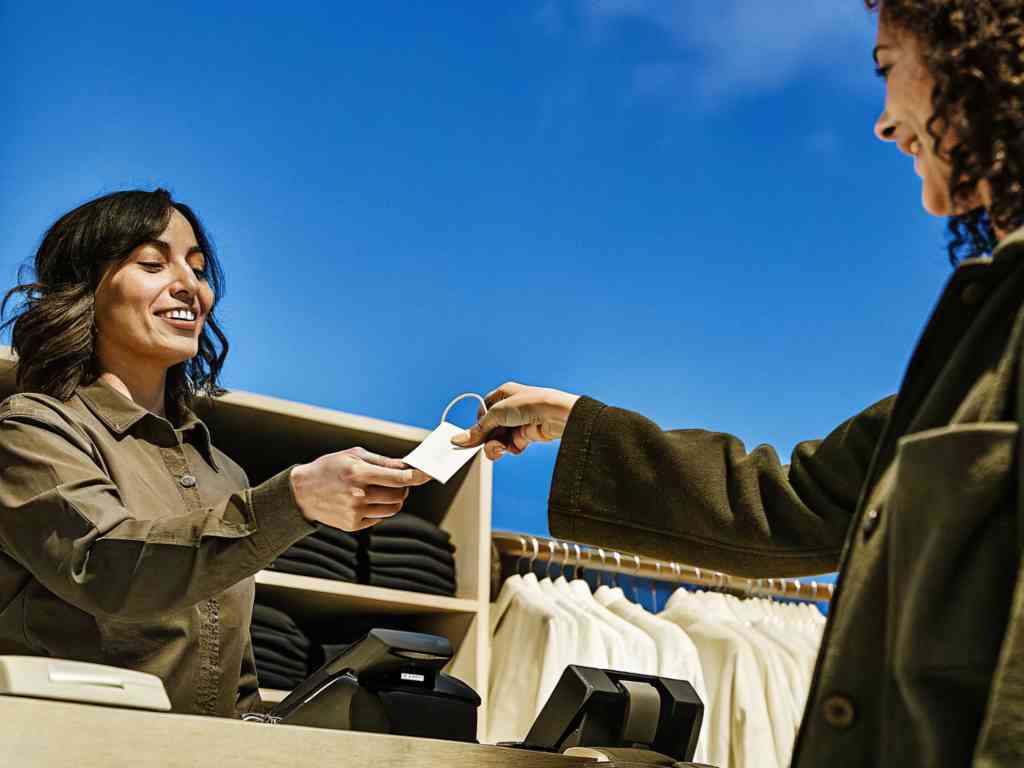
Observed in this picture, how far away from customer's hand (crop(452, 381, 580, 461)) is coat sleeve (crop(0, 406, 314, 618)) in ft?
1.08

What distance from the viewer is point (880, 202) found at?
5141 mm

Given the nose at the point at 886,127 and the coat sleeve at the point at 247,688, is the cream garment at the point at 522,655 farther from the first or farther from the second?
the nose at the point at 886,127

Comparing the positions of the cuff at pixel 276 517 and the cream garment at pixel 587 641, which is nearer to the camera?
the cuff at pixel 276 517

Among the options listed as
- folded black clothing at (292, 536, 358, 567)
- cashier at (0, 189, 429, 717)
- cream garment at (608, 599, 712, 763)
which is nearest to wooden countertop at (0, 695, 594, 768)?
cashier at (0, 189, 429, 717)

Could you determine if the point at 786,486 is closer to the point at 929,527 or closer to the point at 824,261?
the point at 929,527

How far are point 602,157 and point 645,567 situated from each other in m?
1.77

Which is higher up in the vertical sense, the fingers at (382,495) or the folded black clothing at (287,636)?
the fingers at (382,495)

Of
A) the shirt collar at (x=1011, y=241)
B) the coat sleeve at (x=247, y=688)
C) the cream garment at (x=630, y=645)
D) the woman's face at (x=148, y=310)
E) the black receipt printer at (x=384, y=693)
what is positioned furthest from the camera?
the cream garment at (x=630, y=645)

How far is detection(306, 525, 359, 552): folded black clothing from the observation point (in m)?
3.31

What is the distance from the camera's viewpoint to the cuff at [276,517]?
189 cm

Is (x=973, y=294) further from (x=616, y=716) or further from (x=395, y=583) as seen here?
(x=395, y=583)

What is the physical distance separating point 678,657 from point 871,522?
2.55 m

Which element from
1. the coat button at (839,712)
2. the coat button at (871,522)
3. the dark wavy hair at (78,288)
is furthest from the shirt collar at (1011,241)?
the dark wavy hair at (78,288)

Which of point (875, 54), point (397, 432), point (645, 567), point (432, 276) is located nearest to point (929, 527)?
point (875, 54)
